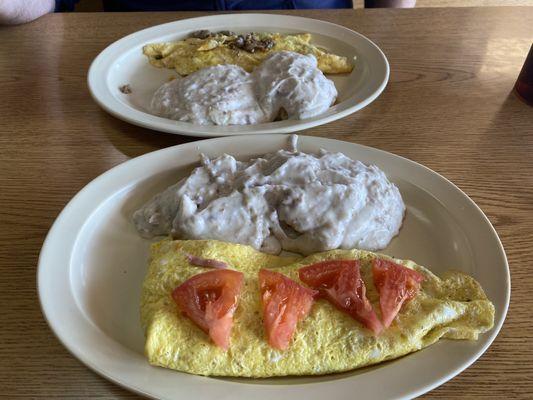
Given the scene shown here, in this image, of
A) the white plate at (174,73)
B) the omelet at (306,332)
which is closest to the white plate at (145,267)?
the omelet at (306,332)

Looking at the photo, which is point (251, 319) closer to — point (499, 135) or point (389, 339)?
point (389, 339)

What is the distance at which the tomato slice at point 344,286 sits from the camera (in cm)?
98

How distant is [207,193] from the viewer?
1.29 meters

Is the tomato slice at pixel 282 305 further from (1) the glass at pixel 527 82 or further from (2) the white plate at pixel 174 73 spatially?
(1) the glass at pixel 527 82

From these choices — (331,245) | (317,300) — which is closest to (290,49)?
(331,245)

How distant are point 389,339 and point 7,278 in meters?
0.91

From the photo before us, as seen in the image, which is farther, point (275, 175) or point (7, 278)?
point (275, 175)

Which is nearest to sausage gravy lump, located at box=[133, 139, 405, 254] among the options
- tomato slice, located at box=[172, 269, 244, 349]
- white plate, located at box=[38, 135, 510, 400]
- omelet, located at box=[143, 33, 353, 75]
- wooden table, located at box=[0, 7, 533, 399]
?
white plate, located at box=[38, 135, 510, 400]

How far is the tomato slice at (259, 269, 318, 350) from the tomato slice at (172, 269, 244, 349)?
64 mm

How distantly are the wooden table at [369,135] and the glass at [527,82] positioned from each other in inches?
1.5

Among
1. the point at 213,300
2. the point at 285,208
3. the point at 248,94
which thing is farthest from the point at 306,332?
the point at 248,94

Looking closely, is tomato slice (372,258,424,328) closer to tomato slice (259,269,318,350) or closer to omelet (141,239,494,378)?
omelet (141,239,494,378)

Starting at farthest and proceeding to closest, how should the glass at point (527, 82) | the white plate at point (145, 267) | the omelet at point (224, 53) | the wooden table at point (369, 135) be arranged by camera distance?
the omelet at point (224, 53) < the glass at point (527, 82) < the wooden table at point (369, 135) < the white plate at point (145, 267)

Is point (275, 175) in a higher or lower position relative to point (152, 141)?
higher
